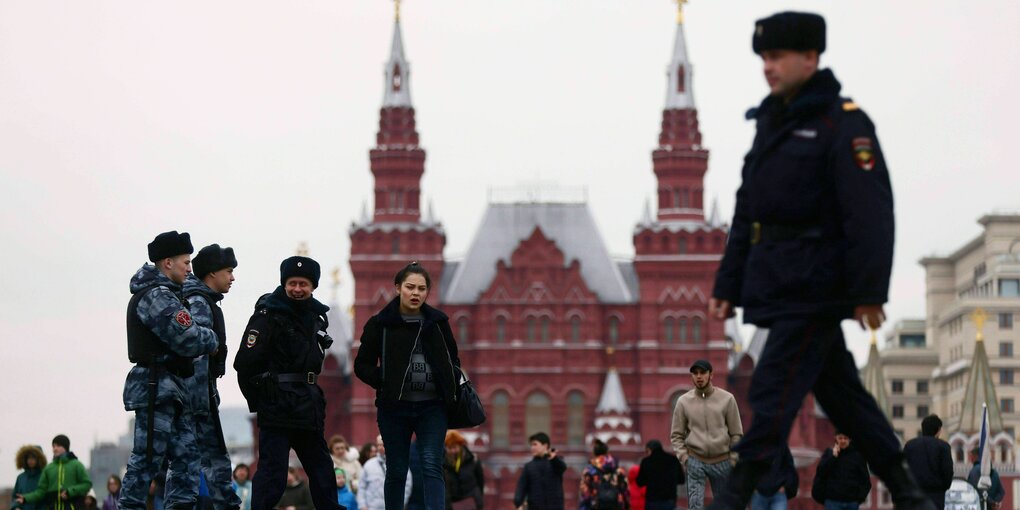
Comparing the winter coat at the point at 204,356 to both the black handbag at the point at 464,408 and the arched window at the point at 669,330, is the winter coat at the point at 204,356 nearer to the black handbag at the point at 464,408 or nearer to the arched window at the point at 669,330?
the black handbag at the point at 464,408

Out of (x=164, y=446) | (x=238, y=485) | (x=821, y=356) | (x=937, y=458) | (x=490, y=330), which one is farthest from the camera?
(x=490, y=330)

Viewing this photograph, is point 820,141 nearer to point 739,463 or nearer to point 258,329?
point 739,463

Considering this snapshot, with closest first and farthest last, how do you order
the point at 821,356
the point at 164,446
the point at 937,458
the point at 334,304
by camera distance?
the point at 821,356 → the point at 164,446 → the point at 937,458 → the point at 334,304

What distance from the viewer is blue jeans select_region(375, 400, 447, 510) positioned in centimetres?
1203

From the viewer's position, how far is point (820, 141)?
805 centimetres

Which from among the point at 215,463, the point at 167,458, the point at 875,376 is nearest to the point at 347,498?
the point at 215,463

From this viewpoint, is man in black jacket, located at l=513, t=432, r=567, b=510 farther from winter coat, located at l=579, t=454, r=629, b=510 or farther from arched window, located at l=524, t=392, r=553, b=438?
arched window, located at l=524, t=392, r=553, b=438

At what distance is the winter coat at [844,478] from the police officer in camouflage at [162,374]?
6.62 m

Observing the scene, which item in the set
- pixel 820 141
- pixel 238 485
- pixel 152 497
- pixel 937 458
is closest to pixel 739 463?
pixel 820 141

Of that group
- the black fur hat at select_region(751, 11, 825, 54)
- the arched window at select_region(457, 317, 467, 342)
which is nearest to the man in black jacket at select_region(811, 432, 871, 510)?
the black fur hat at select_region(751, 11, 825, 54)

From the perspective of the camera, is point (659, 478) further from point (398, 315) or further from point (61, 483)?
point (398, 315)

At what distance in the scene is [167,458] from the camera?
11.8 metres

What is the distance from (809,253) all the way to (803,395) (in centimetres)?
58

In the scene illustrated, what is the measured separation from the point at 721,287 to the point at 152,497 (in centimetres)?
1257
